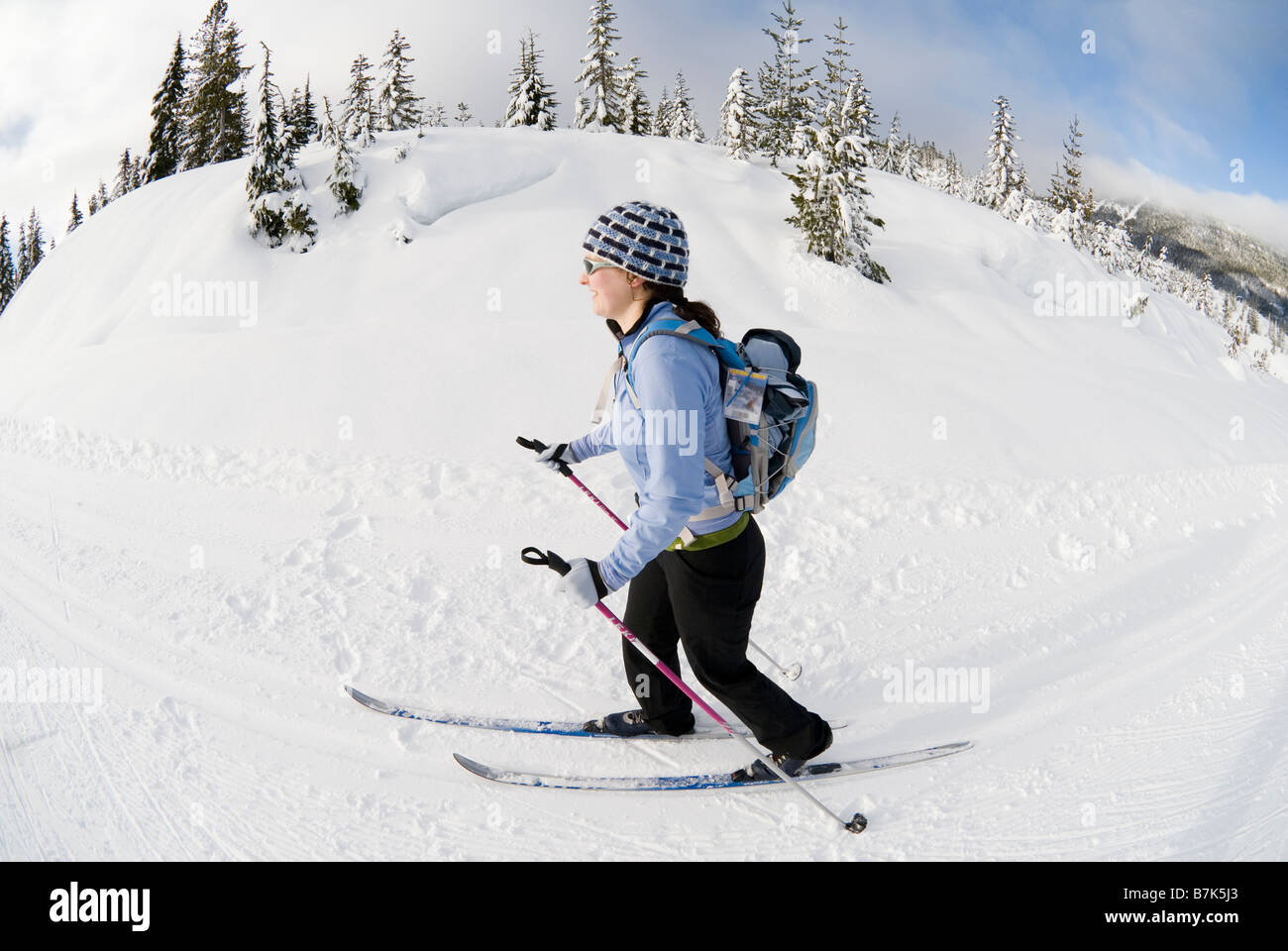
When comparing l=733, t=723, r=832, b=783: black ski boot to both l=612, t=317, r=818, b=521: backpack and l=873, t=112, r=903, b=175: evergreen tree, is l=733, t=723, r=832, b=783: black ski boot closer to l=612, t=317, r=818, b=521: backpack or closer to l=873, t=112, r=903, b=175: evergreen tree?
l=612, t=317, r=818, b=521: backpack

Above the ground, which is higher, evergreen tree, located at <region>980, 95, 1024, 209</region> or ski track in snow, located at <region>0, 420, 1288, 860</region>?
evergreen tree, located at <region>980, 95, 1024, 209</region>

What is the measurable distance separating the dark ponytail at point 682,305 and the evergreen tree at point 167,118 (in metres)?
45.6

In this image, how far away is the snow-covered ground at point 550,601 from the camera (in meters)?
3.01

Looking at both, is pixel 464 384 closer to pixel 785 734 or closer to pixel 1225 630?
pixel 785 734

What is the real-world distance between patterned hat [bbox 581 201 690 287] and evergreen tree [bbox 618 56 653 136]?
111 feet

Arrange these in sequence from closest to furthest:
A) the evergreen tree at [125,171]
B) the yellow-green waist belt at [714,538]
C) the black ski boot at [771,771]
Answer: the yellow-green waist belt at [714,538], the black ski boot at [771,771], the evergreen tree at [125,171]

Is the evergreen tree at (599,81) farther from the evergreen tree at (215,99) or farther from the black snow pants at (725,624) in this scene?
the black snow pants at (725,624)

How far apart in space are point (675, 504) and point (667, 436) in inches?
9.5

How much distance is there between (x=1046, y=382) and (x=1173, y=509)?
4.72 meters

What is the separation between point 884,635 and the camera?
4.54 m

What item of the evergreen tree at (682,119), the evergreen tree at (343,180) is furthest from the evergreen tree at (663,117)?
the evergreen tree at (343,180)

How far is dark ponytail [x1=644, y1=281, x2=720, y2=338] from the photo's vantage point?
267cm

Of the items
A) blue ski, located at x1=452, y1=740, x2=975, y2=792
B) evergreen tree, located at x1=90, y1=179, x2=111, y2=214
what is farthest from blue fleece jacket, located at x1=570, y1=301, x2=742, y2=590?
evergreen tree, located at x1=90, y1=179, x2=111, y2=214
